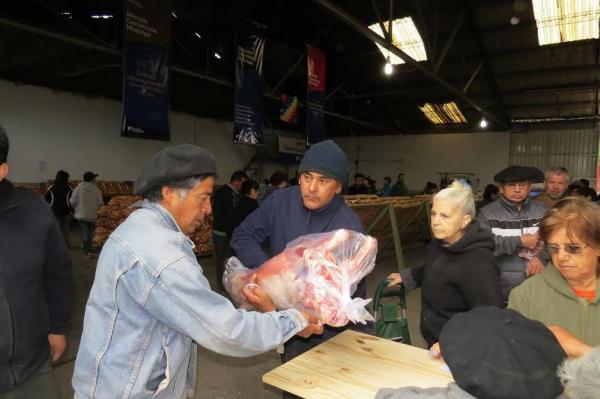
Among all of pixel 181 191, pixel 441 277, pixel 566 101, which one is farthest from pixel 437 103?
pixel 181 191

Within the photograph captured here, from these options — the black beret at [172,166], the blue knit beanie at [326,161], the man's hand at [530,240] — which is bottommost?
the man's hand at [530,240]

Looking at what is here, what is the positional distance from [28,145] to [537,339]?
10894mm

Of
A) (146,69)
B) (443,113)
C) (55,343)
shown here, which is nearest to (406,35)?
(443,113)

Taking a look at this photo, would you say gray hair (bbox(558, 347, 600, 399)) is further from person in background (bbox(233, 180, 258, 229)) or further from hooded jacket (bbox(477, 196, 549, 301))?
person in background (bbox(233, 180, 258, 229))

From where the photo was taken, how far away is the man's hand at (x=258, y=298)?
147 centimetres

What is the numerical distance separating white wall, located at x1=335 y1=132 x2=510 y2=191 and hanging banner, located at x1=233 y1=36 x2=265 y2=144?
29.8 ft

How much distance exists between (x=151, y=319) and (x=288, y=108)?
10009 mm

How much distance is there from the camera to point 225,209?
5.41 meters

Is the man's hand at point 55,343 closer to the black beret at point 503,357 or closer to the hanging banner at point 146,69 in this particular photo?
the black beret at point 503,357

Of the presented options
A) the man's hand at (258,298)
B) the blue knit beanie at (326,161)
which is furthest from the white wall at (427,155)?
the man's hand at (258,298)

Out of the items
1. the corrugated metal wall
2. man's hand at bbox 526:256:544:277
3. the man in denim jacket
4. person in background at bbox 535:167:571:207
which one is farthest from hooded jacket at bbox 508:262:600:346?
the corrugated metal wall

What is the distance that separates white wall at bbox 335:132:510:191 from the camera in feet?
47.4

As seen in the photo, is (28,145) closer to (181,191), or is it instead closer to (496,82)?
(181,191)

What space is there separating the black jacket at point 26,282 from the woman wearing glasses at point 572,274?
1898 mm
